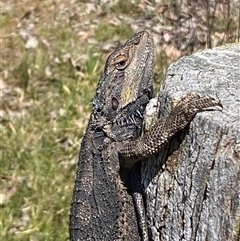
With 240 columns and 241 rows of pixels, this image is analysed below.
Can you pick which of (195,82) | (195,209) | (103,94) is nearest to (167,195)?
(195,209)

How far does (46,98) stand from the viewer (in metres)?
6.69

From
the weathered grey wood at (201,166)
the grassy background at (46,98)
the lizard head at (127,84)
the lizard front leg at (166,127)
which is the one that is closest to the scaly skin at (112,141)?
the lizard head at (127,84)

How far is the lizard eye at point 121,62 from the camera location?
4.10m

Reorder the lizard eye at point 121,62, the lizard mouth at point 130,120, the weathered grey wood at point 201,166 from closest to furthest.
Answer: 1. the weathered grey wood at point 201,166
2. the lizard mouth at point 130,120
3. the lizard eye at point 121,62

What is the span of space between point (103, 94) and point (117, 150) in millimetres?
375

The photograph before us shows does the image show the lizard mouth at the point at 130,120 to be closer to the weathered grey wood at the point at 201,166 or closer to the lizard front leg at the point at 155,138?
the lizard front leg at the point at 155,138

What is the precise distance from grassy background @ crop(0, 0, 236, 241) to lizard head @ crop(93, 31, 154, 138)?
1240 mm

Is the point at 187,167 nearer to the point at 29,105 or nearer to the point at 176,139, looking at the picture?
the point at 176,139

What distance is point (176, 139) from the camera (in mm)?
3389

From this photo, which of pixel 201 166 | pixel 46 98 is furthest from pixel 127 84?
pixel 46 98

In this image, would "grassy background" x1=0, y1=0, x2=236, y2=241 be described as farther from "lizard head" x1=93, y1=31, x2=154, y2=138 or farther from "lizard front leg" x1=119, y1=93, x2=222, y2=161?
"lizard front leg" x1=119, y1=93, x2=222, y2=161

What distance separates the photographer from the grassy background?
534 cm

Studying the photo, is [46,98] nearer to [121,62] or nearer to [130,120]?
[121,62]

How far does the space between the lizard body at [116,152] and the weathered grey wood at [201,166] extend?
19 cm
